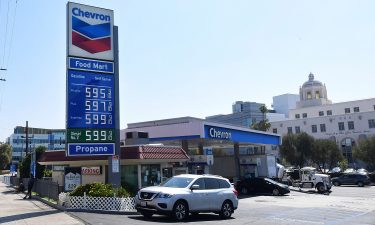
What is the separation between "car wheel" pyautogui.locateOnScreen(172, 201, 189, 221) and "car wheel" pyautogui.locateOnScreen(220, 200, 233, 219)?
2.34 metres

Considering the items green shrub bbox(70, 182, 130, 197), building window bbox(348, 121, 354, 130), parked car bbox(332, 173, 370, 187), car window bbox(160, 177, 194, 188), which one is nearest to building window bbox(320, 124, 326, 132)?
building window bbox(348, 121, 354, 130)

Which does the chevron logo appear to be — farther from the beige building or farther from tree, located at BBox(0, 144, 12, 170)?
tree, located at BBox(0, 144, 12, 170)

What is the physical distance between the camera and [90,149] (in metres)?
19.8

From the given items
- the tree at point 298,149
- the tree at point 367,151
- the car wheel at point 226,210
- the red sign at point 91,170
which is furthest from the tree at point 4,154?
the car wheel at point 226,210

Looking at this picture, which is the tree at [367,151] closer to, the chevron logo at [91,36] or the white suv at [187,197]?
the white suv at [187,197]

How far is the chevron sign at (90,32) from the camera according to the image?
20.0m

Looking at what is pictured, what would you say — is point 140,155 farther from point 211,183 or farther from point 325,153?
point 325,153

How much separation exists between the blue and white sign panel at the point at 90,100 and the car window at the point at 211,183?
6389mm

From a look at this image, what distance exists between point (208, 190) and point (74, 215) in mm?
5765

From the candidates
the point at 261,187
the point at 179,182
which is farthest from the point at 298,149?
the point at 179,182

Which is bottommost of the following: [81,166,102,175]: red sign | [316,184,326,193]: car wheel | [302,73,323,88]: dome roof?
[316,184,326,193]: car wheel

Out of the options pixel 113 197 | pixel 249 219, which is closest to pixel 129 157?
pixel 113 197

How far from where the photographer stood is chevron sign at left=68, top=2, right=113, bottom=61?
65.7 feet

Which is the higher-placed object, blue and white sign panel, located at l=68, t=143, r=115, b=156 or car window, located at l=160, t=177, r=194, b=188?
blue and white sign panel, located at l=68, t=143, r=115, b=156
